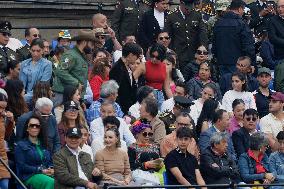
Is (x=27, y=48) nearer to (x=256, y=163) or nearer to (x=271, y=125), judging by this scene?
(x=271, y=125)

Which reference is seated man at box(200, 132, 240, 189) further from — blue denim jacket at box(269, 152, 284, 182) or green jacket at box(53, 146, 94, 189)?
green jacket at box(53, 146, 94, 189)

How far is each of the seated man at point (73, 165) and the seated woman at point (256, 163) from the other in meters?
3.01

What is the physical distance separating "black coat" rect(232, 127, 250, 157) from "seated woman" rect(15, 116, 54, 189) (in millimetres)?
3817

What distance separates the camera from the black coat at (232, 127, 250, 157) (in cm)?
2177

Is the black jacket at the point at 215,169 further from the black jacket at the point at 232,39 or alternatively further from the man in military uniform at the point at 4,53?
the black jacket at the point at 232,39

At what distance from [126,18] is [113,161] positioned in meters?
7.29

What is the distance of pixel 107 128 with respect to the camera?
798 inches

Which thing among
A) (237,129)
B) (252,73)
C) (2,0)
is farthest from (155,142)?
(2,0)

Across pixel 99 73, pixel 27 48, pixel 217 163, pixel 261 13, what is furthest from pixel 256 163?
pixel 261 13

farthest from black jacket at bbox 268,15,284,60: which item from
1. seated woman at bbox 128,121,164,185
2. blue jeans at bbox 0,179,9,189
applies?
blue jeans at bbox 0,179,9,189

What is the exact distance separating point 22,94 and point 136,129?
182cm

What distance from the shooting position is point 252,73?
2558 cm

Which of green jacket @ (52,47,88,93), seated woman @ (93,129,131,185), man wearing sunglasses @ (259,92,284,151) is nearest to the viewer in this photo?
seated woman @ (93,129,131,185)

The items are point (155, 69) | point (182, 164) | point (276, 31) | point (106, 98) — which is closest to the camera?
point (182, 164)
